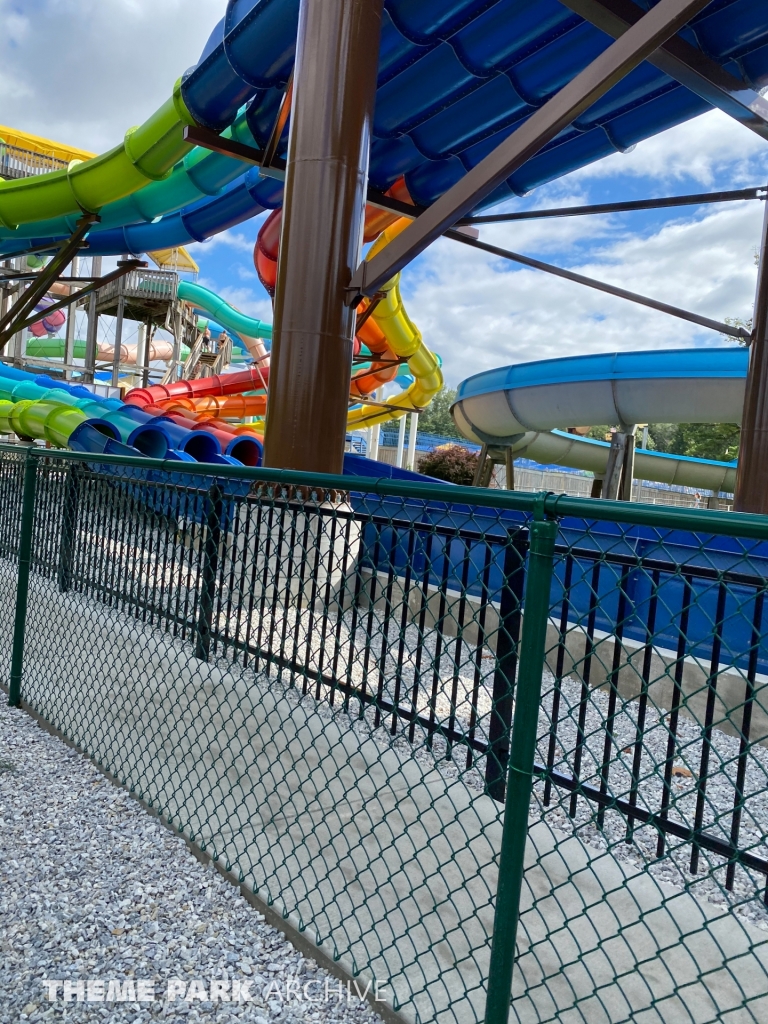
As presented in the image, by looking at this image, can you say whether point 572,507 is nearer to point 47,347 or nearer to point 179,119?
point 179,119

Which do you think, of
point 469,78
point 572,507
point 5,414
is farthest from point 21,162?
point 572,507

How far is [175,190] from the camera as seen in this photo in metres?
10.4

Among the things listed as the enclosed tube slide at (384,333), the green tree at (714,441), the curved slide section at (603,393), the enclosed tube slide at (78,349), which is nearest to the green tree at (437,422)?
the green tree at (714,441)

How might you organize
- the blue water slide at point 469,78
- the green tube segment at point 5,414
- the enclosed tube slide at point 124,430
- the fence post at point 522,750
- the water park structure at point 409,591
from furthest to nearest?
the green tube segment at point 5,414, the enclosed tube slide at point 124,430, the blue water slide at point 469,78, the water park structure at point 409,591, the fence post at point 522,750

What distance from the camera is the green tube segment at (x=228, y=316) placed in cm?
2441

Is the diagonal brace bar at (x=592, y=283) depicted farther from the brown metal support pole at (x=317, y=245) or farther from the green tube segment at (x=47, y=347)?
the green tube segment at (x=47, y=347)

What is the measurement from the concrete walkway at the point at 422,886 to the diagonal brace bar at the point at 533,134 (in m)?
3.48

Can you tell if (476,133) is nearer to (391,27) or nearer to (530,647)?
(391,27)

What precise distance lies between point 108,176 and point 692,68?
7556 mm

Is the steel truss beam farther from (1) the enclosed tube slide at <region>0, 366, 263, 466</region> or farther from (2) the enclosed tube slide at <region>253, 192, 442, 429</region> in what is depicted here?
(1) the enclosed tube slide at <region>0, 366, 263, 466</region>

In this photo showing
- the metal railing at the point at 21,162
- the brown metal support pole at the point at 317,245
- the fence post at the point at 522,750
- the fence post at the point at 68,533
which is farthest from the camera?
the metal railing at the point at 21,162

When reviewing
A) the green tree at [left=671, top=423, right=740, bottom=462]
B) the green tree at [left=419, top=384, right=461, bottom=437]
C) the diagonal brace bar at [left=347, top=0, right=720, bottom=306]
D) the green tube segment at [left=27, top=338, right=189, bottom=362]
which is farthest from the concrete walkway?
the green tree at [left=419, top=384, right=461, bottom=437]

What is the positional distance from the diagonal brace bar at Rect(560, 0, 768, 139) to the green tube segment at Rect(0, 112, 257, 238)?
462 centimetres

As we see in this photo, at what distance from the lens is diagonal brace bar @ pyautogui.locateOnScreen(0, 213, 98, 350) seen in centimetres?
1103
